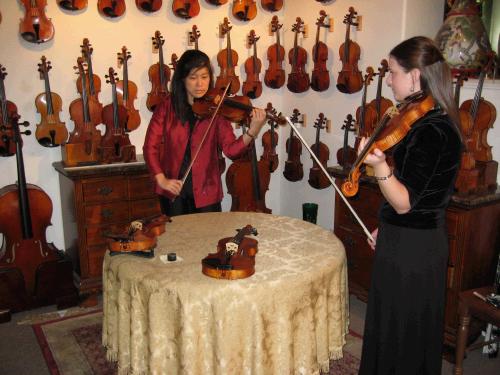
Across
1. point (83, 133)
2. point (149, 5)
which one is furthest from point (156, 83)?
point (83, 133)

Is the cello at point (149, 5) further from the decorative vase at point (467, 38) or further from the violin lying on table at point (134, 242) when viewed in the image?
the violin lying on table at point (134, 242)

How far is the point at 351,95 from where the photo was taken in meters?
3.90

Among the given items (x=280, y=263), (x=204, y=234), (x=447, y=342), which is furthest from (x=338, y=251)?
(x=447, y=342)

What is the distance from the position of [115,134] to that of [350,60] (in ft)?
5.93

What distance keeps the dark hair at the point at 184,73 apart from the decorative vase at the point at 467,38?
1437mm

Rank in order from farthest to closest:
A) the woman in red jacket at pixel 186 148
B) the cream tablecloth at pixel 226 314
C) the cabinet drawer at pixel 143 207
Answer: the cabinet drawer at pixel 143 207 < the woman in red jacket at pixel 186 148 < the cream tablecloth at pixel 226 314

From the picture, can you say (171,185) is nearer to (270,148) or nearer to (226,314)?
(226,314)

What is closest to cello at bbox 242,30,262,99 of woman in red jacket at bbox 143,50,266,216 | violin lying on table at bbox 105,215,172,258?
woman in red jacket at bbox 143,50,266,216

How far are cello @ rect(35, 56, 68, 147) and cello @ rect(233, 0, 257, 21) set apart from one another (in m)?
1.63

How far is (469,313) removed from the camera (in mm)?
2396

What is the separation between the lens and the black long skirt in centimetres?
Result: 187

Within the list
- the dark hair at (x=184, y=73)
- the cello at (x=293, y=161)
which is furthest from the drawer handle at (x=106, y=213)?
the cello at (x=293, y=161)

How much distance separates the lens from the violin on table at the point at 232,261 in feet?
5.65

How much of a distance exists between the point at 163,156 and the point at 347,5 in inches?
77.1
